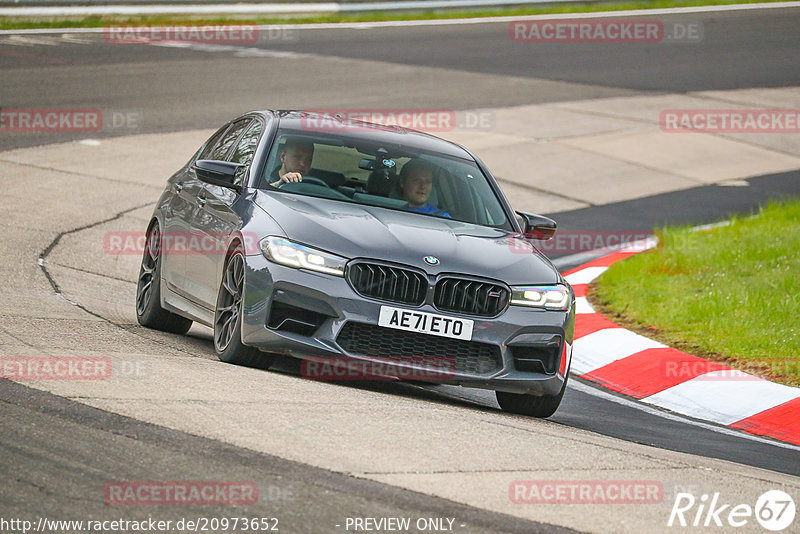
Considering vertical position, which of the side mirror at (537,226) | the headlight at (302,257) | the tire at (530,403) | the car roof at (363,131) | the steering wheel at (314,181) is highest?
the car roof at (363,131)

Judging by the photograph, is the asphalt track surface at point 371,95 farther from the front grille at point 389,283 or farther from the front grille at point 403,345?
the front grille at point 389,283

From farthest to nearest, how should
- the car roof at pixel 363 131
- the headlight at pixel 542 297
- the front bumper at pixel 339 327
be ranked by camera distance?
the car roof at pixel 363 131
the headlight at pixel 542 297
the front bumper at pixel 339 327

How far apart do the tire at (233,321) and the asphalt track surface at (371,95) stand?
86cm

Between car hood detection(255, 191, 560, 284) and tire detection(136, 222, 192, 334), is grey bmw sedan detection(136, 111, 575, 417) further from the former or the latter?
tire detection(136, 222, 192, 334)

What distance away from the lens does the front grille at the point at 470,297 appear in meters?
7.29

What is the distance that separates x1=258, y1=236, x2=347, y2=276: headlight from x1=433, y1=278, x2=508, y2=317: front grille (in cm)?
58

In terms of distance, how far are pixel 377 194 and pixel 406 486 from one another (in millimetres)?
3423

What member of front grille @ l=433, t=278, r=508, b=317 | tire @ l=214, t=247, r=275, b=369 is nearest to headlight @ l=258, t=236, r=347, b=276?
tire @ l=214, t=247, r=275, b=369

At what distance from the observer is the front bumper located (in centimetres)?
715

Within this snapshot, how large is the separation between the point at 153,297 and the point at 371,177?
6.24 ft

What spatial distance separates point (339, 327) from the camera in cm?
715

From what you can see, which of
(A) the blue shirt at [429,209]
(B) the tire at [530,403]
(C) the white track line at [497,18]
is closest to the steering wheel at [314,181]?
(A) the blue shirt at [429,209]

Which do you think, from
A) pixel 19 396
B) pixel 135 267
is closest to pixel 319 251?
pixel 19 396

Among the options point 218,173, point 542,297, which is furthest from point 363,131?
point 542,297
